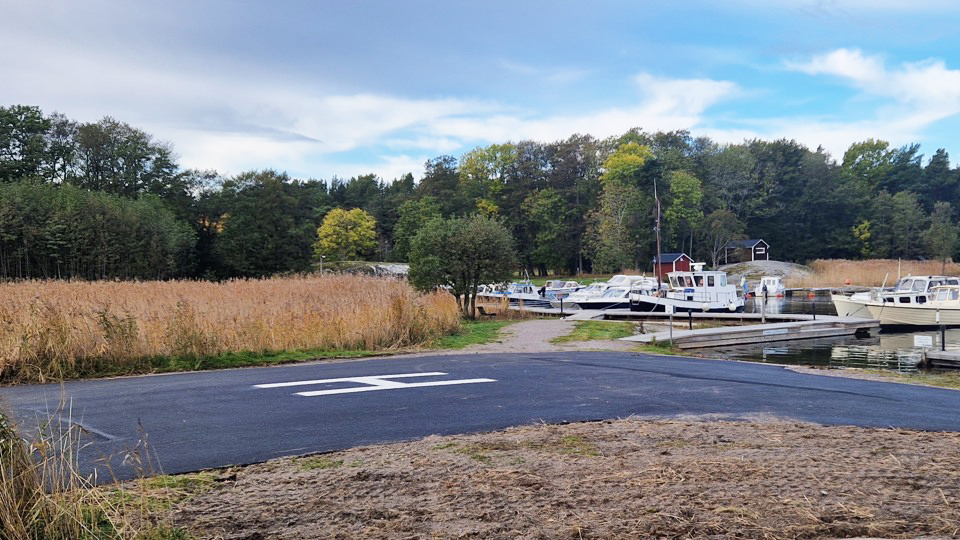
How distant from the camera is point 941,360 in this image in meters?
17.2

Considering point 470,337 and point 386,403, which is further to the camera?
point 470,337

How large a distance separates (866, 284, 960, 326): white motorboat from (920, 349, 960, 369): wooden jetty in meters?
14.2

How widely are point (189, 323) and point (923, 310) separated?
29605 millimetres

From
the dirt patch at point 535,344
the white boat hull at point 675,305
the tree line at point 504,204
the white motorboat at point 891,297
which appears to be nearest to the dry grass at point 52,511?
the dirt patch at point 535,344

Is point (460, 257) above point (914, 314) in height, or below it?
above

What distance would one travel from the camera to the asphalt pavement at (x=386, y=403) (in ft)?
21.7

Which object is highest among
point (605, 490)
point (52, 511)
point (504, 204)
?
point (504, 204)

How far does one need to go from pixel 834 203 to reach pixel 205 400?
88.1 metres

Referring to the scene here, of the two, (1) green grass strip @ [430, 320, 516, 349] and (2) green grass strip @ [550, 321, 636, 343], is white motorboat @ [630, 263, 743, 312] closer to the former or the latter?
(2) green grass strip @ [550, 321, 636, 343]

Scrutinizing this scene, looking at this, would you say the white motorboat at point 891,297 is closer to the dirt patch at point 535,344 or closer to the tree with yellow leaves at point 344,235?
the dirt patch at point 535,344

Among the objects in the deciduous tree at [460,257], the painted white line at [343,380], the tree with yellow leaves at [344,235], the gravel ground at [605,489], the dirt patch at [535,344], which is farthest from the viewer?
the tree with yellow leaves at [344,235]

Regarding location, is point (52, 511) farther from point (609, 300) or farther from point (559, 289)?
point (559, 289)

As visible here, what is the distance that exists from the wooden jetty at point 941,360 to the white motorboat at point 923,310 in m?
14.2

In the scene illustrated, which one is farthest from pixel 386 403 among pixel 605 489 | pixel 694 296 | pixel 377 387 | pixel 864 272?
pixel 864 272
